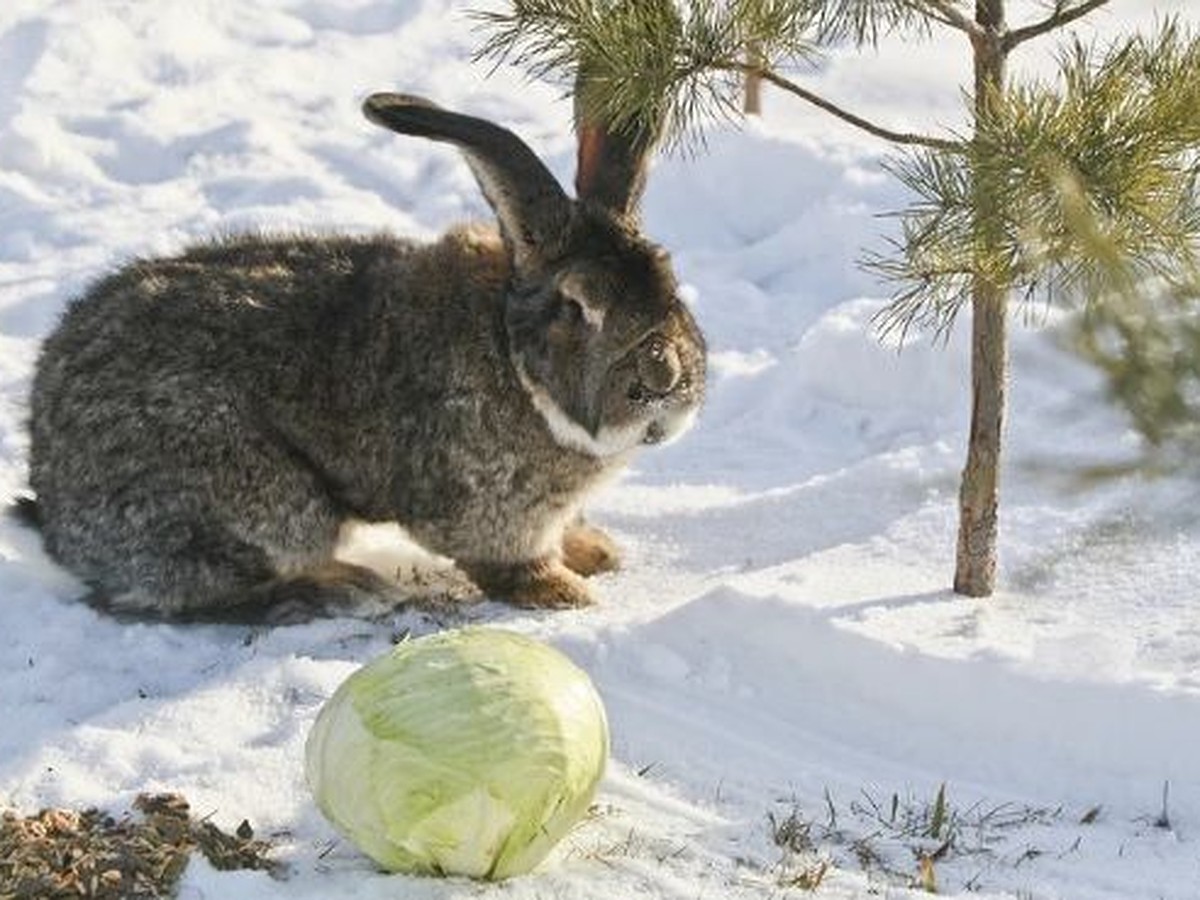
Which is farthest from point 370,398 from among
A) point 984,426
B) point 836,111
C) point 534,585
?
point 984,426

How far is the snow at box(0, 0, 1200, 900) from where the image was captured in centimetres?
424

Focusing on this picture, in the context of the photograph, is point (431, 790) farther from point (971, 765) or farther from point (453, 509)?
point (453, 509)

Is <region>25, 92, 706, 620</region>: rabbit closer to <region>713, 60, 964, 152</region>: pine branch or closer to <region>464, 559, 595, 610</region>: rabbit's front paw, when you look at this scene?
<region>464, 559, 595, 610</region>: rabbit's front paw

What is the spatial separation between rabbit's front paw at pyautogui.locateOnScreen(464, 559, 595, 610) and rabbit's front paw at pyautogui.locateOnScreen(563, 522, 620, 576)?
0.34 m

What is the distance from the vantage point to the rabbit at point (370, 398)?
215 inches

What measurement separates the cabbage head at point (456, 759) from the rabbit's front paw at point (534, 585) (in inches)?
69.4

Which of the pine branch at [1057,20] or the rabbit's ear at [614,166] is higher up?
the pine branch at [1057,20]

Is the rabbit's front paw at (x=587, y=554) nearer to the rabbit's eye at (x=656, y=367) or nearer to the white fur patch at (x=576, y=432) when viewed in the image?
the white fur patch at (x=576, y=432)

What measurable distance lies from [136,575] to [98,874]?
1.79 meters

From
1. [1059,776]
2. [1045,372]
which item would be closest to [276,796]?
[1059,776]

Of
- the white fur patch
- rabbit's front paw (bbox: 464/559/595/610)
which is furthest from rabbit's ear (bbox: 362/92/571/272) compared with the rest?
rabbit's front paw (bbox: 464/559/595/610)

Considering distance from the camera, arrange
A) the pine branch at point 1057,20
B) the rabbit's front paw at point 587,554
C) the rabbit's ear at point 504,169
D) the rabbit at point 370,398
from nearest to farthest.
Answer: the pine branch at point 1057,20 < the rabbit's ear at point 504,169 < the rabbit at point 370,398 < the rabbit's front paw at point 587,554

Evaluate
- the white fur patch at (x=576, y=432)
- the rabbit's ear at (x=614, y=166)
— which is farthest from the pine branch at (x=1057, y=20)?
the white fur patch at (x=576, y=432)

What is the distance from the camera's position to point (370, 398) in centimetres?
571
